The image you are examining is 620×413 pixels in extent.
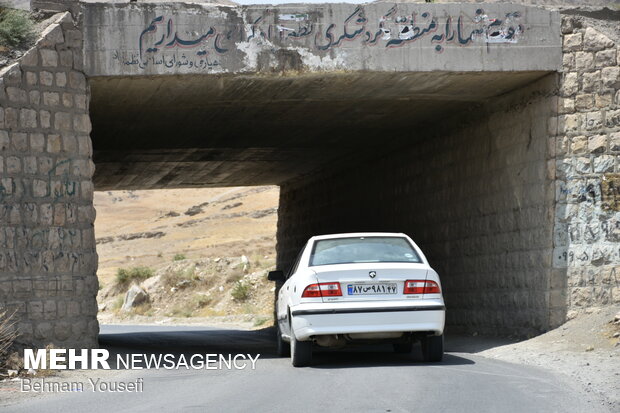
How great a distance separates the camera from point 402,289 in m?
11.8

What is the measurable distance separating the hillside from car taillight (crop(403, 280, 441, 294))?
1915 centimetres

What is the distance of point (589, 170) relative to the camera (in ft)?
50.2

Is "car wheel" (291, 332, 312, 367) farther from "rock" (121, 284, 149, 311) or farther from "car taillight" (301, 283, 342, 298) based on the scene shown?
"rock" (121, 284, 149, 311)

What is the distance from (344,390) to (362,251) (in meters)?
3.23

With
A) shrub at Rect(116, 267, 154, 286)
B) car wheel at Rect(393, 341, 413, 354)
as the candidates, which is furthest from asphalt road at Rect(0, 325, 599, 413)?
shrub at Rect(116, 267, 154, 286)

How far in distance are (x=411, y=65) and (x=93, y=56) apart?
15.9 ft

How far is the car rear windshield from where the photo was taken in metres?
12.4

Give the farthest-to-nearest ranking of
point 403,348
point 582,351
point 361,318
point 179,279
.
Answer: point 179,279 < point 403,348 < point 582,351 < point 361,318

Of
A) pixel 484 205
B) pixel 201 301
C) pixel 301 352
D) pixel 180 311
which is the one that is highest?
pixel 484 205

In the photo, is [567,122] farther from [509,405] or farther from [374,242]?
[509,405]

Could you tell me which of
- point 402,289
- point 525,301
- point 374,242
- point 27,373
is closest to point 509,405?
point 402,289

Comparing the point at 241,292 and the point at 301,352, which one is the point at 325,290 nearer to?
the point at 301,352

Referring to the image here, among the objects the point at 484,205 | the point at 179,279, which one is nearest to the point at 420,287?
the point at 484,205

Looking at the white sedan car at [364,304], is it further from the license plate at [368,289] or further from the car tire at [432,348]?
the car tire at [432,348]
